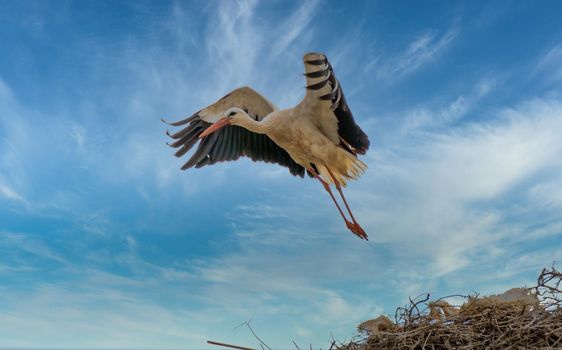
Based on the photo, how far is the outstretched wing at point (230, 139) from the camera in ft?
25.9

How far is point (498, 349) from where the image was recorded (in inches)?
117

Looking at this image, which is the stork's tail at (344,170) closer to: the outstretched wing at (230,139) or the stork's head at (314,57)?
the outstretched wing at (230,139)

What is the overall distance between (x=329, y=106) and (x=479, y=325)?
3515 millimetres

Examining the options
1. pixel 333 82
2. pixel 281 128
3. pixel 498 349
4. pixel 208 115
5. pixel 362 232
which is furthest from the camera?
pixel 208 115

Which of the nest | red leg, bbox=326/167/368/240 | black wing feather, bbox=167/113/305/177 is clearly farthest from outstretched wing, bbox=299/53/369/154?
the nest

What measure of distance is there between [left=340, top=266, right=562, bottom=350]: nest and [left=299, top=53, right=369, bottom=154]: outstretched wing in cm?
286

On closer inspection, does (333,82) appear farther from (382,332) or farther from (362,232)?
(382,332)

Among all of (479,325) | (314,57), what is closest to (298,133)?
(314,57)

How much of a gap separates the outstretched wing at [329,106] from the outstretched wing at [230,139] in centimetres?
133

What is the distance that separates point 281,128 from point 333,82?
4.00 ft

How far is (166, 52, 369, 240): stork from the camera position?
6137 mm

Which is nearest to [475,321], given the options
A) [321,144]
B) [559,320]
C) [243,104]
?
[559,320]

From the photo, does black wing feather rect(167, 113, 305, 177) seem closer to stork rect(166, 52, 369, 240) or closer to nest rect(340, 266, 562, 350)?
stork rect(166, 52, 369, 240)

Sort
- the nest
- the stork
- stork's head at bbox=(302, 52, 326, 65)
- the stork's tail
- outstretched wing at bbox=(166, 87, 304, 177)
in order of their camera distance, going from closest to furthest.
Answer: the nest < stork's head at bbox=(302, 52, 326, 65) < the stork < the stork's tail < outstretched wing at bbox=(166, 87, 304, 177)
